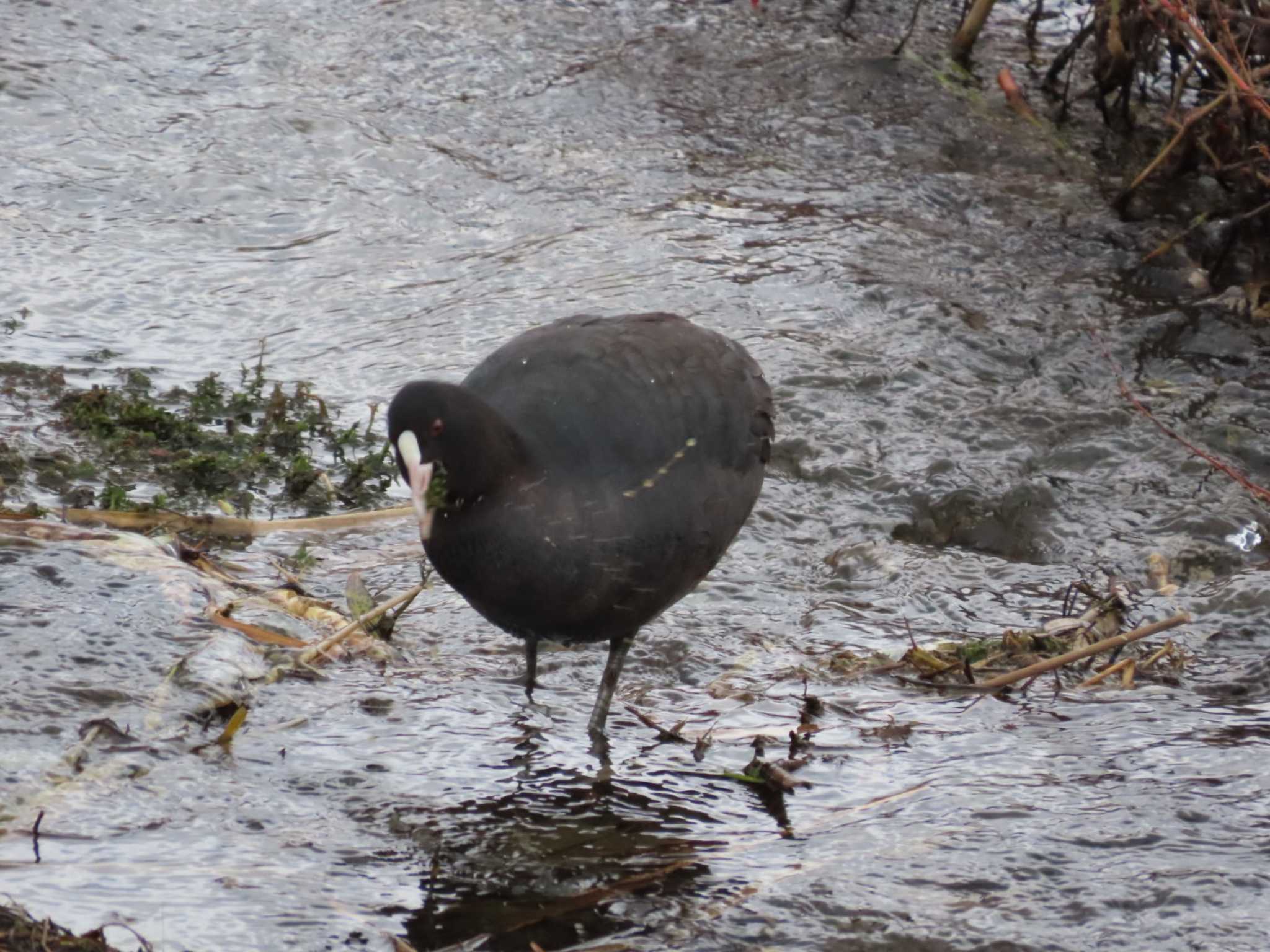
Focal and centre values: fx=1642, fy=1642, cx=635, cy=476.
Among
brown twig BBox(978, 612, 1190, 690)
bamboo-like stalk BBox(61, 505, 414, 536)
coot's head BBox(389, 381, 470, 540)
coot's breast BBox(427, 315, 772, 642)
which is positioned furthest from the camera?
bamboo-like stalk BBox(61, 505, 414, 536)

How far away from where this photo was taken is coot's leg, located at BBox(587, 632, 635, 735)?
14.4 ft

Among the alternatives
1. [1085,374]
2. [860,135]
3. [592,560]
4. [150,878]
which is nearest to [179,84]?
[860,135]

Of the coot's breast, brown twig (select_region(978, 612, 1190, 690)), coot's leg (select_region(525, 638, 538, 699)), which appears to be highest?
the coot's breast

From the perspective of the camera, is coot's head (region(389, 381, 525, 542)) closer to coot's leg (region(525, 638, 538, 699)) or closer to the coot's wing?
the coot's wing

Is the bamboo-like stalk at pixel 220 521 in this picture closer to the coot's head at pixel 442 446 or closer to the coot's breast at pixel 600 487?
the coot's breast at pixel 600 487

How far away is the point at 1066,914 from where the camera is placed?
3.39 meters

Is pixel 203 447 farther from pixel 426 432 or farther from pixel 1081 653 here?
pixel 1081 653

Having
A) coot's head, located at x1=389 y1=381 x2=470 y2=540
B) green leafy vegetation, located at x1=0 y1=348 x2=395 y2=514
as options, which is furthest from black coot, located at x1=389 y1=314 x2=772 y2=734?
green leafy vegetation, located at x1=0 y1=348 x2=395 y2=514

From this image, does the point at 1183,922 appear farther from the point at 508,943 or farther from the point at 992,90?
the point at 992,90

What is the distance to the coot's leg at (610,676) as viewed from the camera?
4398 mm

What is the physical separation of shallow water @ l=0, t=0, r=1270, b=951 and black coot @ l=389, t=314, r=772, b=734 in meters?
0.42

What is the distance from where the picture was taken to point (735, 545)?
19.1ft

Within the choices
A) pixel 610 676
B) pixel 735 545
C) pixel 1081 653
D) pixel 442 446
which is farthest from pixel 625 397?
pixel 735 545

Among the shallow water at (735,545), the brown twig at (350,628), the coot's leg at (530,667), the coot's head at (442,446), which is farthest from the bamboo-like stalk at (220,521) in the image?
the coot's head at (442,446)
